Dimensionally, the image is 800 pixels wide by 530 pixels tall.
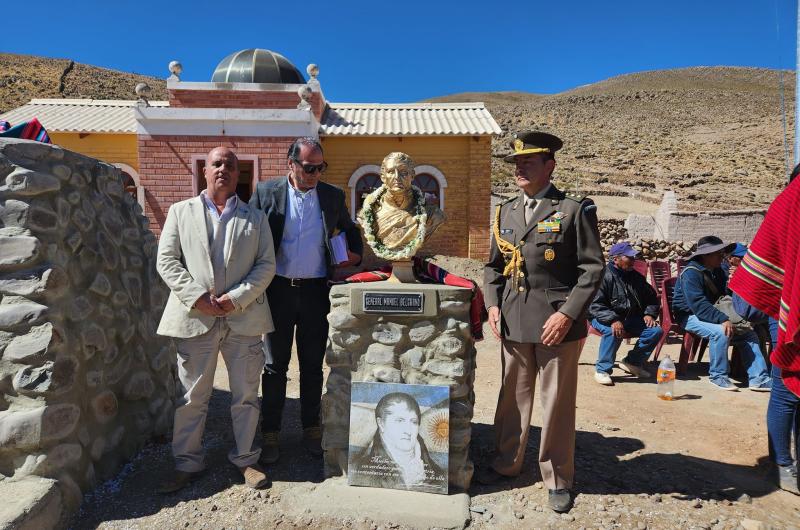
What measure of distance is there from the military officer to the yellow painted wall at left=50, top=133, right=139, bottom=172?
12.4 metres

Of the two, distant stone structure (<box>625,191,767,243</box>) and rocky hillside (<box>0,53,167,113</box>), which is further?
rocky hillside (<box>0,53,167,113</box>)

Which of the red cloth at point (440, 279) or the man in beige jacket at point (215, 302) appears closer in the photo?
the man in beige jacket at point (215, 302)

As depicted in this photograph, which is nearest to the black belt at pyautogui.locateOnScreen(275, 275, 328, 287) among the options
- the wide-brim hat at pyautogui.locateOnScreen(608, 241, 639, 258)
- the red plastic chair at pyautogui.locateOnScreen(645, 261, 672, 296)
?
the wide-brim hat at pyautogui.locateOnScreen(608, 241, 639, 258)

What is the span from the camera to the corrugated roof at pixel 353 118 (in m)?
12.2

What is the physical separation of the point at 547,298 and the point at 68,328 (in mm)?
2766

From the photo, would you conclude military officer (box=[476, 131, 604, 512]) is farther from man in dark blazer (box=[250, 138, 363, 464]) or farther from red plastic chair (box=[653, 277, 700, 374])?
red plastic chair (box=[653, 277, 700, 374])

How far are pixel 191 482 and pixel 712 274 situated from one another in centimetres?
551

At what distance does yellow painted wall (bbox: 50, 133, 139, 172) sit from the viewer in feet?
41.5

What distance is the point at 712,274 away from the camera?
221 inches

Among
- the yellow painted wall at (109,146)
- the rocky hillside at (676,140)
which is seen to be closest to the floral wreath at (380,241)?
the yellow painted wall at (109,146)

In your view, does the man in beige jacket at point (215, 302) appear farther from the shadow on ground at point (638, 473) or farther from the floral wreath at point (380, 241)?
the shadow on ground at point (638, 473)

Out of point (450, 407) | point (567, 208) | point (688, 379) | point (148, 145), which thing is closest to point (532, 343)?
point (450, 407)

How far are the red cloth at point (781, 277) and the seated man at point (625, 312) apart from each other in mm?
2869

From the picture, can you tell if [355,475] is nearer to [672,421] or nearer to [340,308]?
[340,308]
